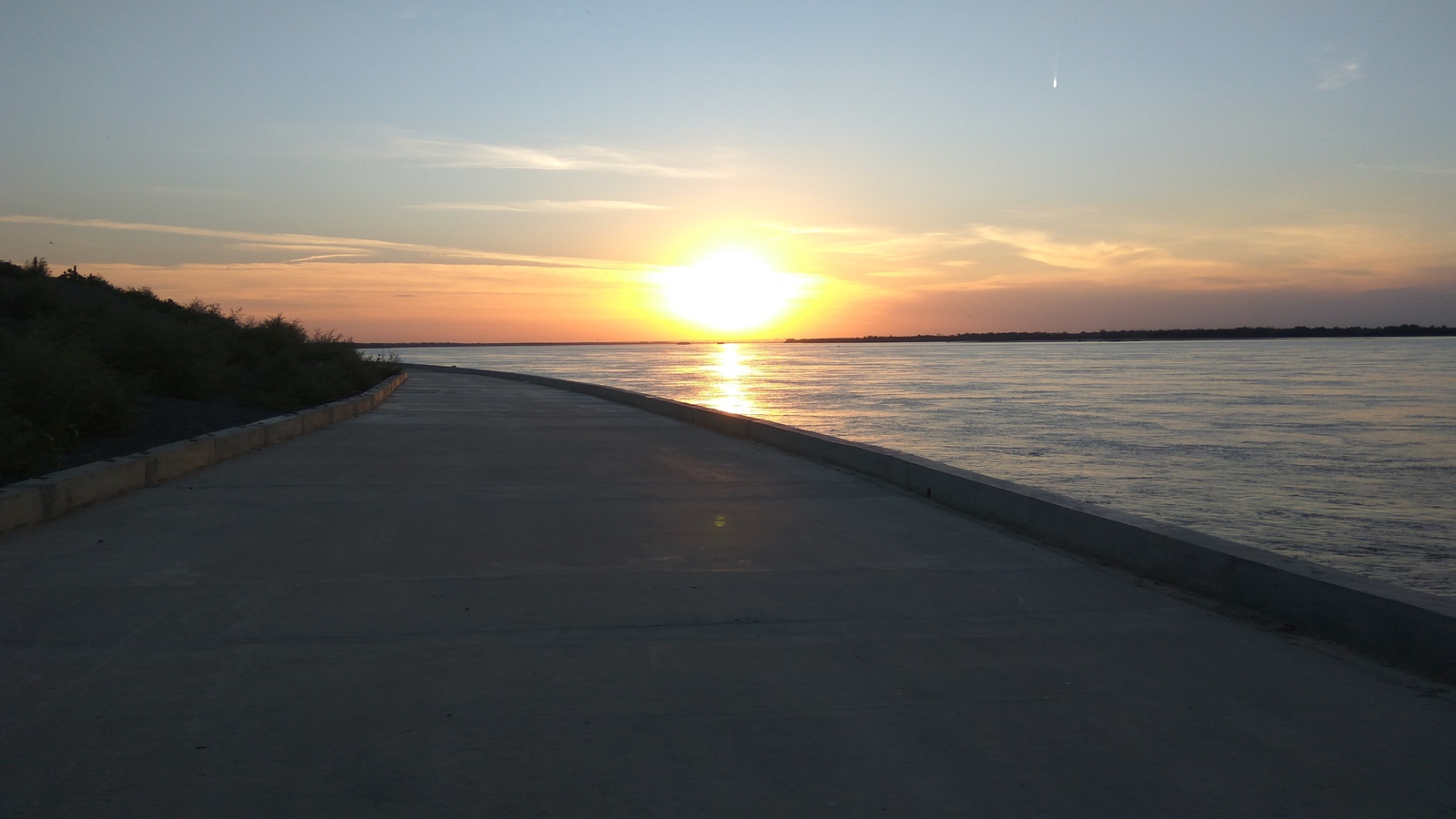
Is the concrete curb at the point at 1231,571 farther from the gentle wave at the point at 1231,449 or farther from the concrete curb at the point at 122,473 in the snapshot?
the concrete curb at the point at 122,473

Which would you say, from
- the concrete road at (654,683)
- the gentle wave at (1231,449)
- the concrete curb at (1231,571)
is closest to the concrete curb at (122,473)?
the concrete road at (654,683)

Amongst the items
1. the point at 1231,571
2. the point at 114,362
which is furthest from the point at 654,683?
the point at 114,362

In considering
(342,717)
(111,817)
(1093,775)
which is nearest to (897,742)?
(1093,775)

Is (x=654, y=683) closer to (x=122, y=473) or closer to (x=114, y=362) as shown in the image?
(x=122, y=473)

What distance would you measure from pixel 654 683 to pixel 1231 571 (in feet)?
12.4

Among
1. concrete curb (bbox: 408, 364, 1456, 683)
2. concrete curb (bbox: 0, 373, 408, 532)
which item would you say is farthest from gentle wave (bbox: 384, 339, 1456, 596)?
concrete curb (bbox: 0, 373, 408, 532)

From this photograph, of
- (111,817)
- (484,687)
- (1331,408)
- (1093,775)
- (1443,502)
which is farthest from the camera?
(1331,408)

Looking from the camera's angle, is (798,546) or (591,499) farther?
(591,499)

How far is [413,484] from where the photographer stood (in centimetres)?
1191

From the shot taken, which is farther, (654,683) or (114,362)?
(114,362)

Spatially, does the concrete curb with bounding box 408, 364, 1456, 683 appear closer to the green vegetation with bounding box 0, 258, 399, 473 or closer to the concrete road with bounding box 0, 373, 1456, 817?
the concrete road with bounding box 0, 373, 1456, 817

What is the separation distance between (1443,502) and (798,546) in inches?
567

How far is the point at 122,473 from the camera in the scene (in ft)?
34.9

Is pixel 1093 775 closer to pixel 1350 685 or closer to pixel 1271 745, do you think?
pixel 1271 745
